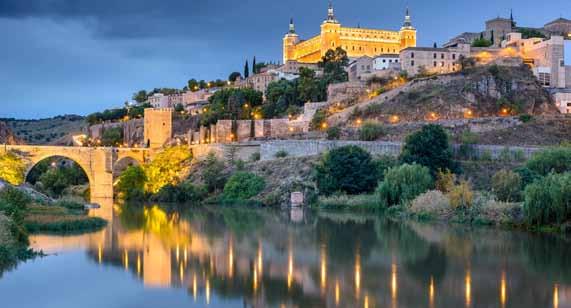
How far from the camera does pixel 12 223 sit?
23.9 meters

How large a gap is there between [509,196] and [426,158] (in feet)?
24.2

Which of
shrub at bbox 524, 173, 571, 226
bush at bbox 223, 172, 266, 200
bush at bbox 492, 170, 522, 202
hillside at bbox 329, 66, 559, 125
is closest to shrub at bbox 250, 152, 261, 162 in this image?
bush at bbox 223, 172, 266, 200

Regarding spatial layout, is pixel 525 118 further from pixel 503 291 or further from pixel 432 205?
pixel 503 291

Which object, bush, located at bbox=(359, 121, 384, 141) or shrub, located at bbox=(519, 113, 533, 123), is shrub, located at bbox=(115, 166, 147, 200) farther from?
shrub, located at bbox=(519, 113, 533, 123)

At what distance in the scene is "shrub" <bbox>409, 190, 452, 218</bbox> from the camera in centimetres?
3534

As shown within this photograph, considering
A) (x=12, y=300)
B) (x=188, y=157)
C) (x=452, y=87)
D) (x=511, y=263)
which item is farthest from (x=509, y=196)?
(x=188, y=157)

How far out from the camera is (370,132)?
54.7 meters

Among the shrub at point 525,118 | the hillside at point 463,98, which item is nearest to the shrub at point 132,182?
the hillside at point 463,98

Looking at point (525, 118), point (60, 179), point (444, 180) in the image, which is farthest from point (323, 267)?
point (60, 179)

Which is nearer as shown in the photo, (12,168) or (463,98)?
(12,168)

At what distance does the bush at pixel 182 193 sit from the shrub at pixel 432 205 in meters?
20.3

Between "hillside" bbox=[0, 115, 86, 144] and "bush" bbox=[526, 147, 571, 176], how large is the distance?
84.5 m

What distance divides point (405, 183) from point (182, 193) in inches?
825

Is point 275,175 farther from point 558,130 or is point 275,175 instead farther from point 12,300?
point 12,300
